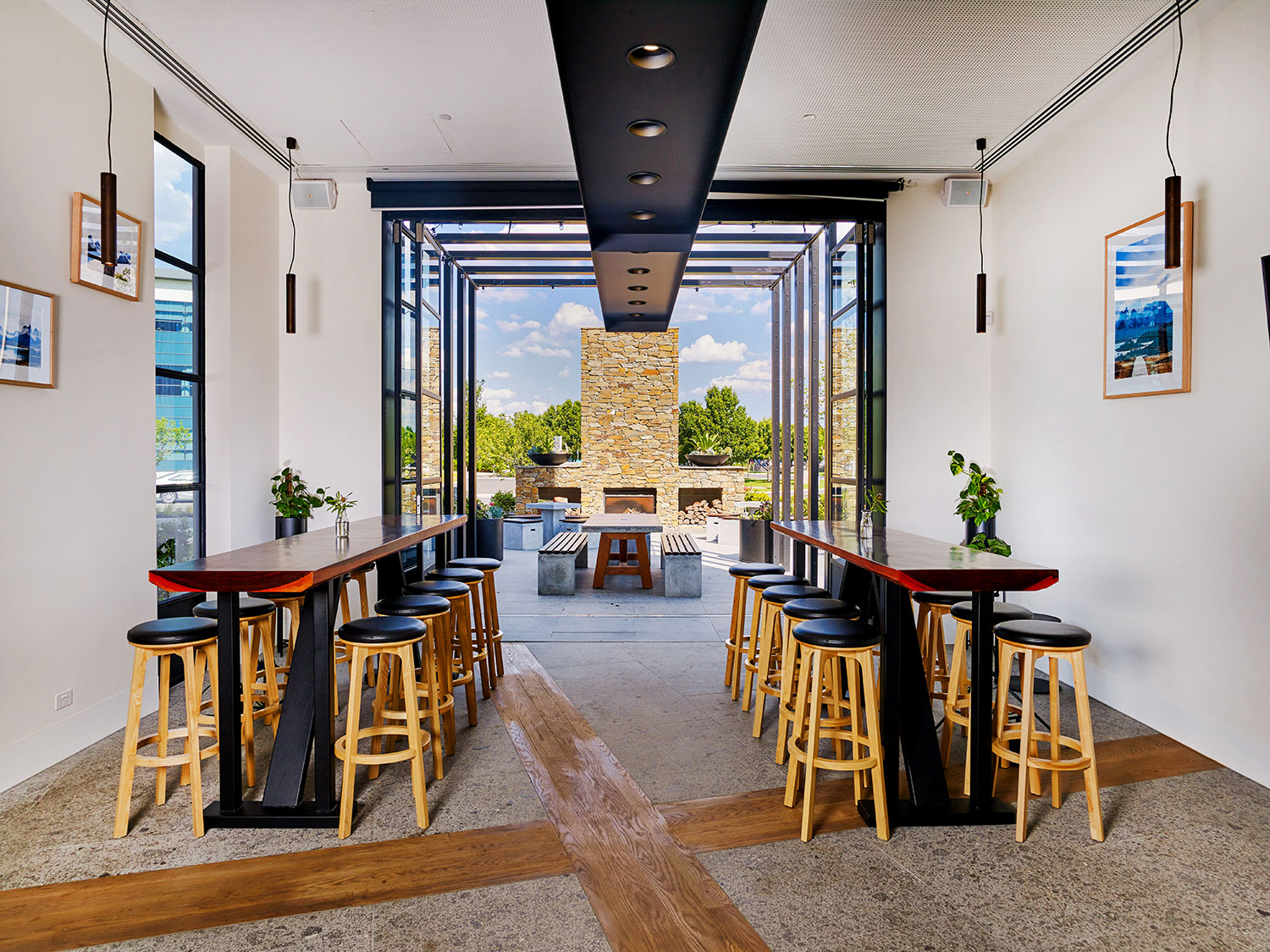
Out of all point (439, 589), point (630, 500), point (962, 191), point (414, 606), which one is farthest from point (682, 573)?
point (630, 500)

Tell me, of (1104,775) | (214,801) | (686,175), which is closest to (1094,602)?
(1104,775)

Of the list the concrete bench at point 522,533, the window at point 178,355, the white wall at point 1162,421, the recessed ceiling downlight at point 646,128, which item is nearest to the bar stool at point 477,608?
the window at point 178,355

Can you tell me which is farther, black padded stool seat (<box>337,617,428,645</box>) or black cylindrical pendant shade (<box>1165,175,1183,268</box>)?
black cylindrical pendant shade (<box>1165,175,1183,268</box>)

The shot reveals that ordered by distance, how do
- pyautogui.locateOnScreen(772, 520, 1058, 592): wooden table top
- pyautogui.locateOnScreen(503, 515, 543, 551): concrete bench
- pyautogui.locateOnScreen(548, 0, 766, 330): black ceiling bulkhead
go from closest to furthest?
pyautogui.locateOnScreen(548, 0, 766, 330): black ceiling bulkhead < pyautogui.locateOnScreen(772, 520, 1058, 592): wooden table top < pyautogui.locateOnScreen(503, 515, 543, 551): concrete bench

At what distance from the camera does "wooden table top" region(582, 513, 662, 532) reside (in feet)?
23.7

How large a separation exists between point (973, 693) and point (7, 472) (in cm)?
374

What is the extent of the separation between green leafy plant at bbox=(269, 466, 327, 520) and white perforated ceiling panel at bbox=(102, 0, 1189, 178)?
2.10 metres

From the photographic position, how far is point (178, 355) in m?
4.41

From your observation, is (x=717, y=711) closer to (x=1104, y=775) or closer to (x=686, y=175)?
(x=1104, y=775)

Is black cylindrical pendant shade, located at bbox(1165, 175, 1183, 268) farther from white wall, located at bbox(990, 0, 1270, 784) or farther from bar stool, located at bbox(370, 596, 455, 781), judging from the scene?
bar stool, located at bbox(370, 596, 455, 781)

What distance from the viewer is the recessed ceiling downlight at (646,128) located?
2986 millimetres

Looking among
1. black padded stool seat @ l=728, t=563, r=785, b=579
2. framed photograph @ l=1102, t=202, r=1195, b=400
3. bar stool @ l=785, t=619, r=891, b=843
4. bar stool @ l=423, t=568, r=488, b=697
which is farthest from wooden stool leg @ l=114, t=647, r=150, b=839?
framed photograph @ l=1102, t=202, r=1195, b=400

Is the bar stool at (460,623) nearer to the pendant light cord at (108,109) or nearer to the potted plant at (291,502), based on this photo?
the potted plant at (291,502)

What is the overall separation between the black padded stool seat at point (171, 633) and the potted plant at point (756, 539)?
6.20 m
